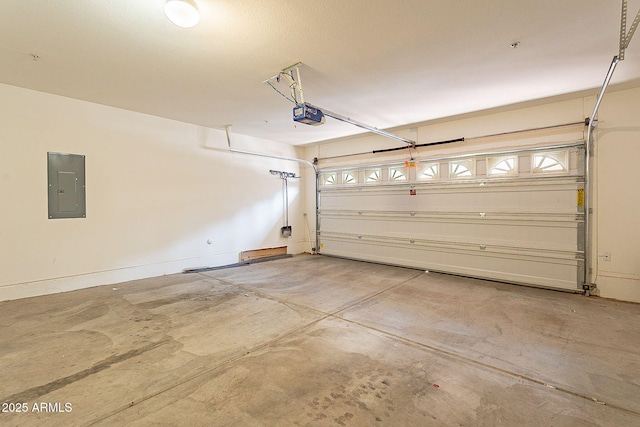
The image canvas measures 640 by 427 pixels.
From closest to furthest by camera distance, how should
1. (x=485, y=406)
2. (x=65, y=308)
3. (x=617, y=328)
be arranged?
1. (x=485, y=406)
2. (x=617, y=328)
3. (x=65, y=308)

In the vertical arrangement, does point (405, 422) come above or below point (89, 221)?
below

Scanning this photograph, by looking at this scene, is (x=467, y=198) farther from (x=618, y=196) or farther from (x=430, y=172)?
(x=618, y=196)

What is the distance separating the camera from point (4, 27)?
2387 millimetres

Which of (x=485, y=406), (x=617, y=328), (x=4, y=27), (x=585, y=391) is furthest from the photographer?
(x=617, y=328)

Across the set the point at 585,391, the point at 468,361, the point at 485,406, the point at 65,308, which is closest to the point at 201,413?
the point at 485,406

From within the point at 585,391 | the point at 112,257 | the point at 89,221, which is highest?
the point at 89,221

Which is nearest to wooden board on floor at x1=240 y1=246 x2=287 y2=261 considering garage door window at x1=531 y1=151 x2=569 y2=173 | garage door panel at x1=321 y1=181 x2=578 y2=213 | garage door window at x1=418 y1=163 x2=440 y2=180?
garage door panel at x1=321 y1=181 x2=578 y2=213

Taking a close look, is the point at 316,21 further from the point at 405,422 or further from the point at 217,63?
the point at 405,422

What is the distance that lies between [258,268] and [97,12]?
4369mm

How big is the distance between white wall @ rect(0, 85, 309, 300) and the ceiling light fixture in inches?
128

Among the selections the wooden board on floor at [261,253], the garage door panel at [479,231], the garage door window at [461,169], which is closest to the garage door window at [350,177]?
the garage door panel at [479,231]

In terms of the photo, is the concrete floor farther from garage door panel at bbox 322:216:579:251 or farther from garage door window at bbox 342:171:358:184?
garage door window at bbox 342:171:358:184

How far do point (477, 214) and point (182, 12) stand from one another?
4895 mm

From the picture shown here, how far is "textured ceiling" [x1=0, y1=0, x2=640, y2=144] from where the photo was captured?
218cm
